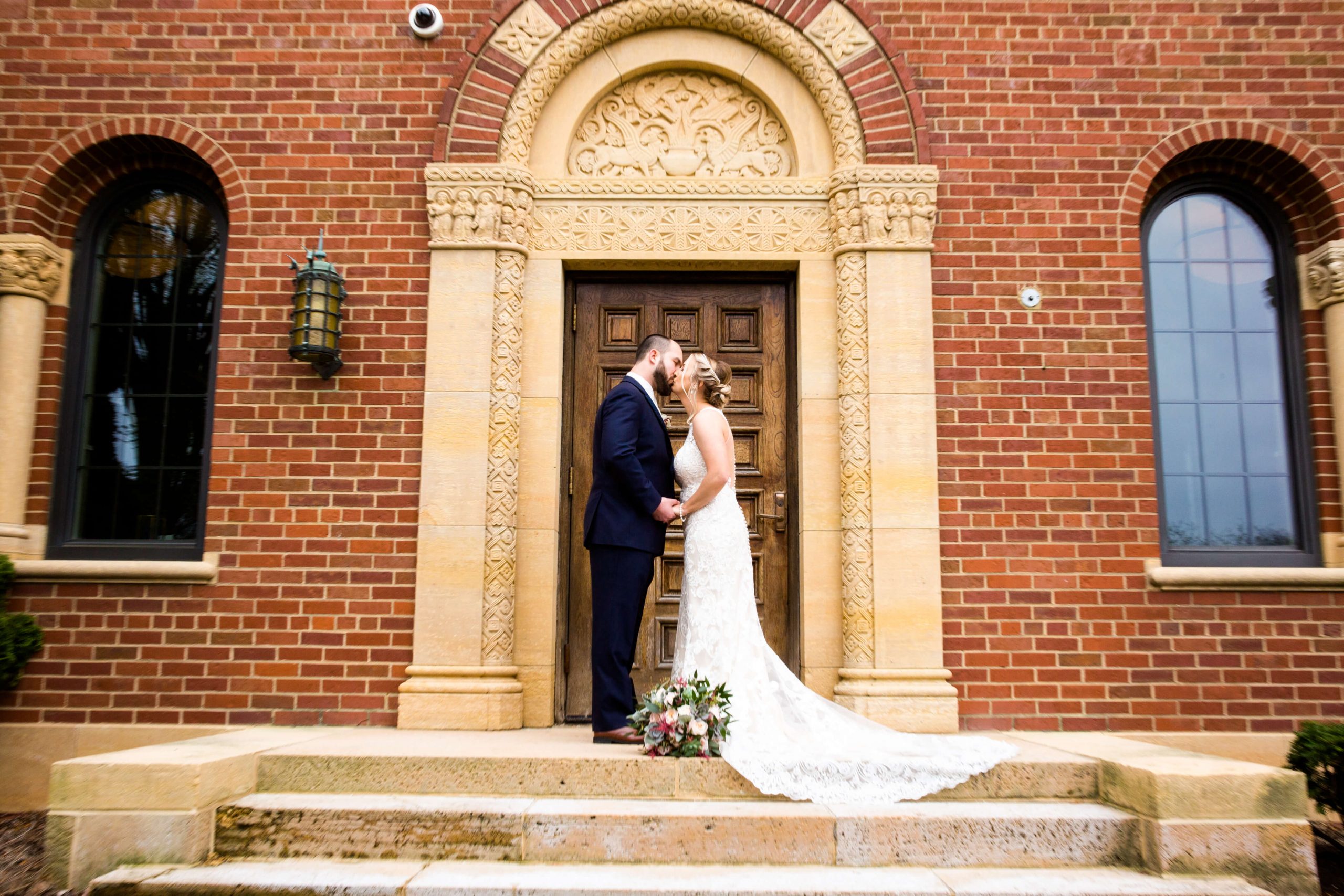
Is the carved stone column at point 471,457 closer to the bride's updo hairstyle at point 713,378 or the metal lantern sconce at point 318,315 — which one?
the metal lantern sconce at point 318,315

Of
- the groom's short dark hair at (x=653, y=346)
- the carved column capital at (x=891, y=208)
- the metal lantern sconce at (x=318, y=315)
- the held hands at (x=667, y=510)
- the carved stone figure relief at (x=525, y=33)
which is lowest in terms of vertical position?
the held hands at (x=667, y=510)

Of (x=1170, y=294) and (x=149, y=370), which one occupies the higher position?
(x=1170, y=294)

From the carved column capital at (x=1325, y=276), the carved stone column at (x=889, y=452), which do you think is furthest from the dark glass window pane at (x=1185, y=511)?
the carved stone column at (x=889, y=452)

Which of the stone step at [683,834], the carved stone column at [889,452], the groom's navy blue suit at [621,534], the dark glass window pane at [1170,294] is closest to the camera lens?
the stone step at [683,834]

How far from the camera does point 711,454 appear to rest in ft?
16.5

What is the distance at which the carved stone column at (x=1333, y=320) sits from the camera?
582 centimetres

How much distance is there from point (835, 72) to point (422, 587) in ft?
13.8

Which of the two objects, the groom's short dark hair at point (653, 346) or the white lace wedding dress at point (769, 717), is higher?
the groom's short dark hair at point (653, 346)

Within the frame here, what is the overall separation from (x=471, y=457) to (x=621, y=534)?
1.25m

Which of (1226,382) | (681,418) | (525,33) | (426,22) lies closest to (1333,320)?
(1226,382)

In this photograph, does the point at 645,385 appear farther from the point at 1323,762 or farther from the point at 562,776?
the point at 1323,762

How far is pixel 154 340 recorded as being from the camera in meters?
6.23

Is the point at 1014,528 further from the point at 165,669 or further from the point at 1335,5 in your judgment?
the point at 165,669

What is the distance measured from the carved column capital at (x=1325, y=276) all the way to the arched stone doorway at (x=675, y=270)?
8.20 ft
